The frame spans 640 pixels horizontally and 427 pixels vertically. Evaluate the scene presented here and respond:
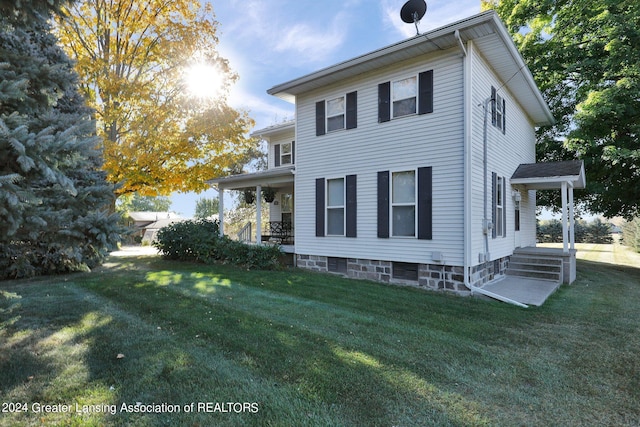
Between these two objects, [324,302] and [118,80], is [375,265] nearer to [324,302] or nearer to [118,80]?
[324,302]

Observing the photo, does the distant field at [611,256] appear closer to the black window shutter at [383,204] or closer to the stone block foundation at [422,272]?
the stone block foundation at [422,272]

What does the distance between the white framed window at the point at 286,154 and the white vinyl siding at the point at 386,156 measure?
13.2 feet

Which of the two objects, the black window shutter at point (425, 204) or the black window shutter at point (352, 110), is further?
the black window shutter at point (352, 110)

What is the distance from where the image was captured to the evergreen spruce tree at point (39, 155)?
2.77 meters

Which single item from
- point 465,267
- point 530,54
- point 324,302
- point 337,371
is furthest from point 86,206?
point 530,54

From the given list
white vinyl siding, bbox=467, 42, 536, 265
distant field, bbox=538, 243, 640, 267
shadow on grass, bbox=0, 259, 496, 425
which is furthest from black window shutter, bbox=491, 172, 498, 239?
distant field, bbox=538, 243, 640, 267

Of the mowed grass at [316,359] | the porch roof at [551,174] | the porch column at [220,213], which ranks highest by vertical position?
the porch roof at [551,174]

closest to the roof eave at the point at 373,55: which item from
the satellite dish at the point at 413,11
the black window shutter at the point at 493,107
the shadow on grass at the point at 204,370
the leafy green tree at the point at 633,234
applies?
the satellite dish at the point at 413,11

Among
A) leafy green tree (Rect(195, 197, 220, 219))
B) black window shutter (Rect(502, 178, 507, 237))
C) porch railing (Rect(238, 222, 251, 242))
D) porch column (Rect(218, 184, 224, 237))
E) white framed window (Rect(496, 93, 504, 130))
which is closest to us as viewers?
white framed window (Rect(496, 93, 504, 130))

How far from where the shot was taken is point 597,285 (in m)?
8.41

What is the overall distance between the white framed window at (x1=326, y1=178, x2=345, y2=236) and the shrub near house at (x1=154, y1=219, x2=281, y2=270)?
6.31 feet

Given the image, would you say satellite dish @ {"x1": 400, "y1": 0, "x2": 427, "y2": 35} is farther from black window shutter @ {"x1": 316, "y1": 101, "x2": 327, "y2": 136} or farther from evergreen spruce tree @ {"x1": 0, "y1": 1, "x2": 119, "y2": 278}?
evergreen spruce tree @ {"x1": 0, "y1": 1, "x2": 119, "y2": 278}

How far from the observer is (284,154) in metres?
14.2

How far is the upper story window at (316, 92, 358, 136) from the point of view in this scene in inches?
343
